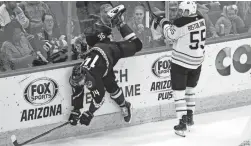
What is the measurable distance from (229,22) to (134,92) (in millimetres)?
1203

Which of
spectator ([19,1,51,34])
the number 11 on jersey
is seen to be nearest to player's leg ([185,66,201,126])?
the number 11 on jersey

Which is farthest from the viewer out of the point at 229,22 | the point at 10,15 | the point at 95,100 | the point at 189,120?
the point at 229,22

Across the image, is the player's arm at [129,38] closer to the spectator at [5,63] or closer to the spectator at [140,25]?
the spectator at [140,25]

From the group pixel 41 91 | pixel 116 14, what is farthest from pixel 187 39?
pixel 41 91

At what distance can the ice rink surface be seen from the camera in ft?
20.2

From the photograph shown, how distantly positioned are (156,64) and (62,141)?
111 centimetres

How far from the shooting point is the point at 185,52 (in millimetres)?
6254

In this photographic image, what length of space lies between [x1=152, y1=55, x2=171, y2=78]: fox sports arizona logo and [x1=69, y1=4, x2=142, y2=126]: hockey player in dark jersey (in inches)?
14.3

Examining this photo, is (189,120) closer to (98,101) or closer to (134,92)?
(134,92)

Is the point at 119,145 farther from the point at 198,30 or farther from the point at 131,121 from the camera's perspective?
the point at 198,30

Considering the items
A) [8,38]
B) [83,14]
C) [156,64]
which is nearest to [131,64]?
[156,64]

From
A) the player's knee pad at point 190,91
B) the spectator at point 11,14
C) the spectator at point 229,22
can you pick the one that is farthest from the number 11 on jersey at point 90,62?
the spectator at point 229,22

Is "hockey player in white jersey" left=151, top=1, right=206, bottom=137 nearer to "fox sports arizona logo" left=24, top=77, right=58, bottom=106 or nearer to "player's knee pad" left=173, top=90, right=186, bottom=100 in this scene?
"player's knee pad" left=173, top=90, right=186, bottom=100

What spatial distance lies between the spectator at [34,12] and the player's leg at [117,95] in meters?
0.73
